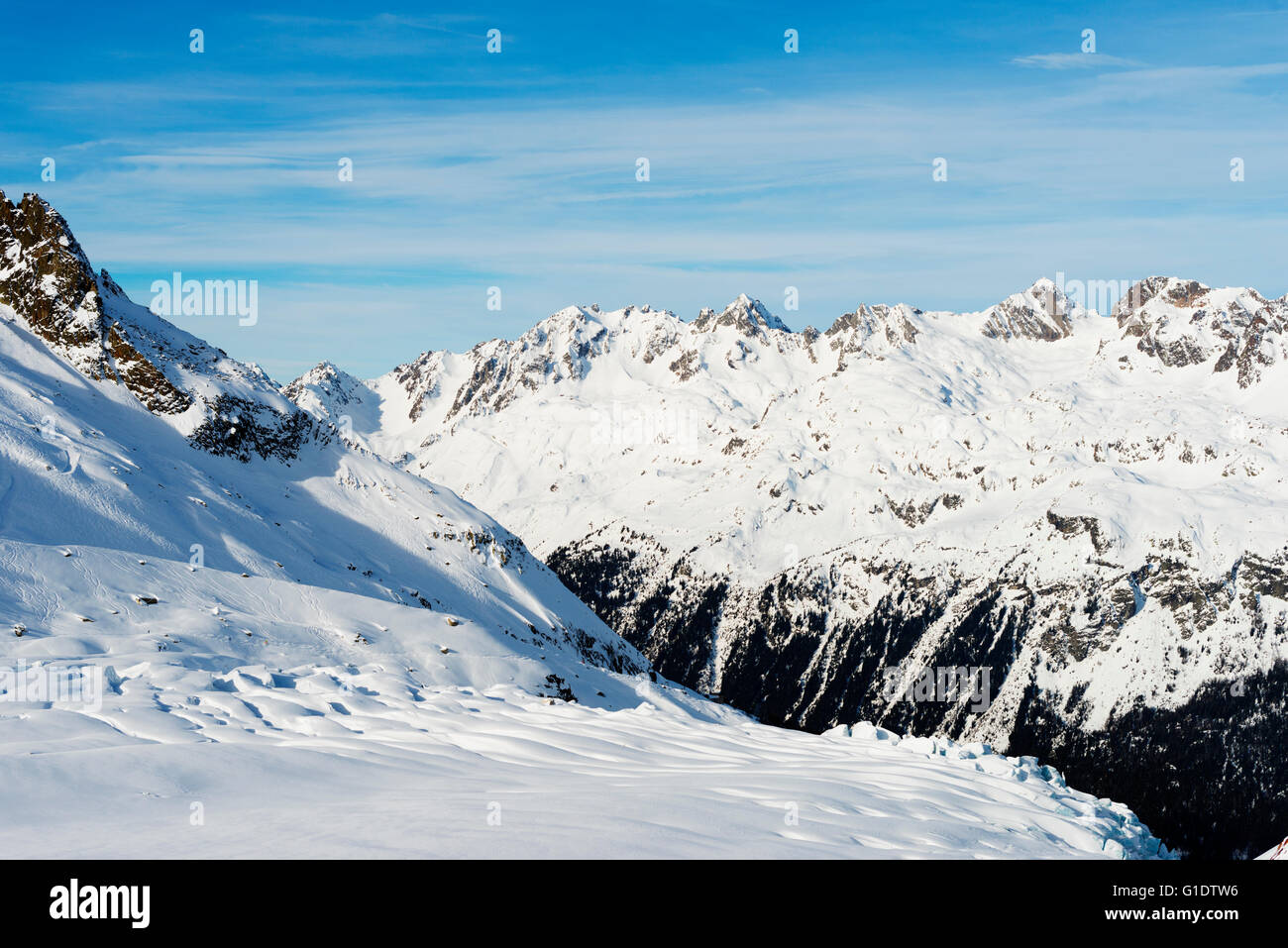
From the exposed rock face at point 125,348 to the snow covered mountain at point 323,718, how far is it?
330cm

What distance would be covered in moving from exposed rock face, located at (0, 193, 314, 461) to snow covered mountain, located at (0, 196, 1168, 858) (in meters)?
3.30

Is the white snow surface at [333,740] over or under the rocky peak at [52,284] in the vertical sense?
under

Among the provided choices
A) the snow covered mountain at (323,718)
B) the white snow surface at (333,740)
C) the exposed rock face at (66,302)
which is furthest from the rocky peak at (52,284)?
the white snow surface at (333,740)

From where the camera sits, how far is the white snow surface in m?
22.2

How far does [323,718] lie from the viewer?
41438mm

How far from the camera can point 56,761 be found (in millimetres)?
26891

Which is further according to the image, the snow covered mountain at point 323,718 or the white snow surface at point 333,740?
the snow covered mountain at point 323,718

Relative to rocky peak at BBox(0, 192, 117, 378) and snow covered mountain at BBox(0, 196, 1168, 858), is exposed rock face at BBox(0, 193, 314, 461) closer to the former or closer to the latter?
rocky peak at BBox(0, 192, 117, 378)

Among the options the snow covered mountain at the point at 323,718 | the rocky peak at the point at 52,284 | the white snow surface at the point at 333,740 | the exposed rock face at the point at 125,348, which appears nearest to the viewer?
the white snow surface at the point at 333,740

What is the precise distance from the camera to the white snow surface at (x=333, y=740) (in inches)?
874

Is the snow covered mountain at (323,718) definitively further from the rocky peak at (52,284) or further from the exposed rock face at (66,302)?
the rocky peak at (52,284)

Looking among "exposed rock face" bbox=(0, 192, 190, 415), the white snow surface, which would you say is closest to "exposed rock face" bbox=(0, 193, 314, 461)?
"exposed rock face" bbox=(0, 192, 190, 415)
